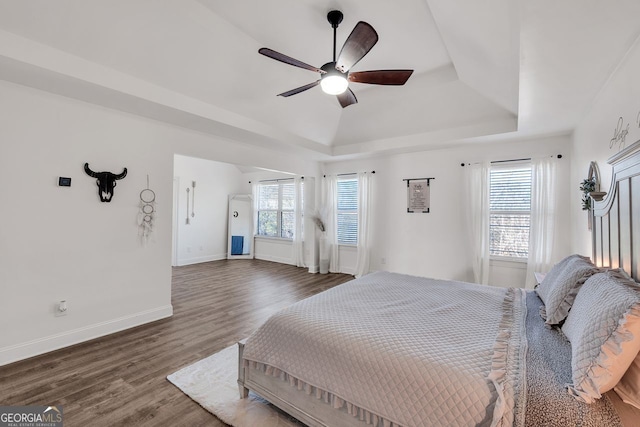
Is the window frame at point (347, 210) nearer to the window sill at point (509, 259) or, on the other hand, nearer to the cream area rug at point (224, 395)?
the window sill at point (509, 259)

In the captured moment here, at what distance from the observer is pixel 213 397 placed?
2.03 meters

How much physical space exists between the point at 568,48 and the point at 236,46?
2.74 m

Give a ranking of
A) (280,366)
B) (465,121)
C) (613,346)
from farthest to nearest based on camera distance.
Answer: (465,121), (280,366), (613,346)

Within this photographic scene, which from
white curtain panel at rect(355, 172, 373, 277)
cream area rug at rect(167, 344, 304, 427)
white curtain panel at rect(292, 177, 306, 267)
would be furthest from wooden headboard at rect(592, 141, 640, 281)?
white curtain panel at rect(292, 177, 306, 267)

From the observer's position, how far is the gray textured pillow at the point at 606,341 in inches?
43.3

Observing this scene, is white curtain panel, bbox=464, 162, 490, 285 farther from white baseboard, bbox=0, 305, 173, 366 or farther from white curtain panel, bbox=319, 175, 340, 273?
white baseboard, bbox=0, 305, 173, 366

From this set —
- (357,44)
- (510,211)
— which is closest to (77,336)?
(357,44)

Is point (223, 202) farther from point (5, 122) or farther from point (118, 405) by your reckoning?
point (118, 405)

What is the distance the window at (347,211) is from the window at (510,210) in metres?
2.40

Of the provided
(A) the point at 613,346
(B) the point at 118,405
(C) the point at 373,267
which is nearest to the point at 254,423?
(B) the point at 118,405

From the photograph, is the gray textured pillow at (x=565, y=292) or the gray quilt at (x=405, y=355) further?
the gray textured pillow at (x=565, y=292)

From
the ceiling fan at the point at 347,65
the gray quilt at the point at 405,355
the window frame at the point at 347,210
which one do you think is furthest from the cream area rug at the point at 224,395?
the window frame at the point at 347,210

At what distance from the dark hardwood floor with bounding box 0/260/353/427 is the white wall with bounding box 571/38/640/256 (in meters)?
3.31

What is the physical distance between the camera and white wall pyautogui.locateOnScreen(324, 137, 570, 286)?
4.20 meters
